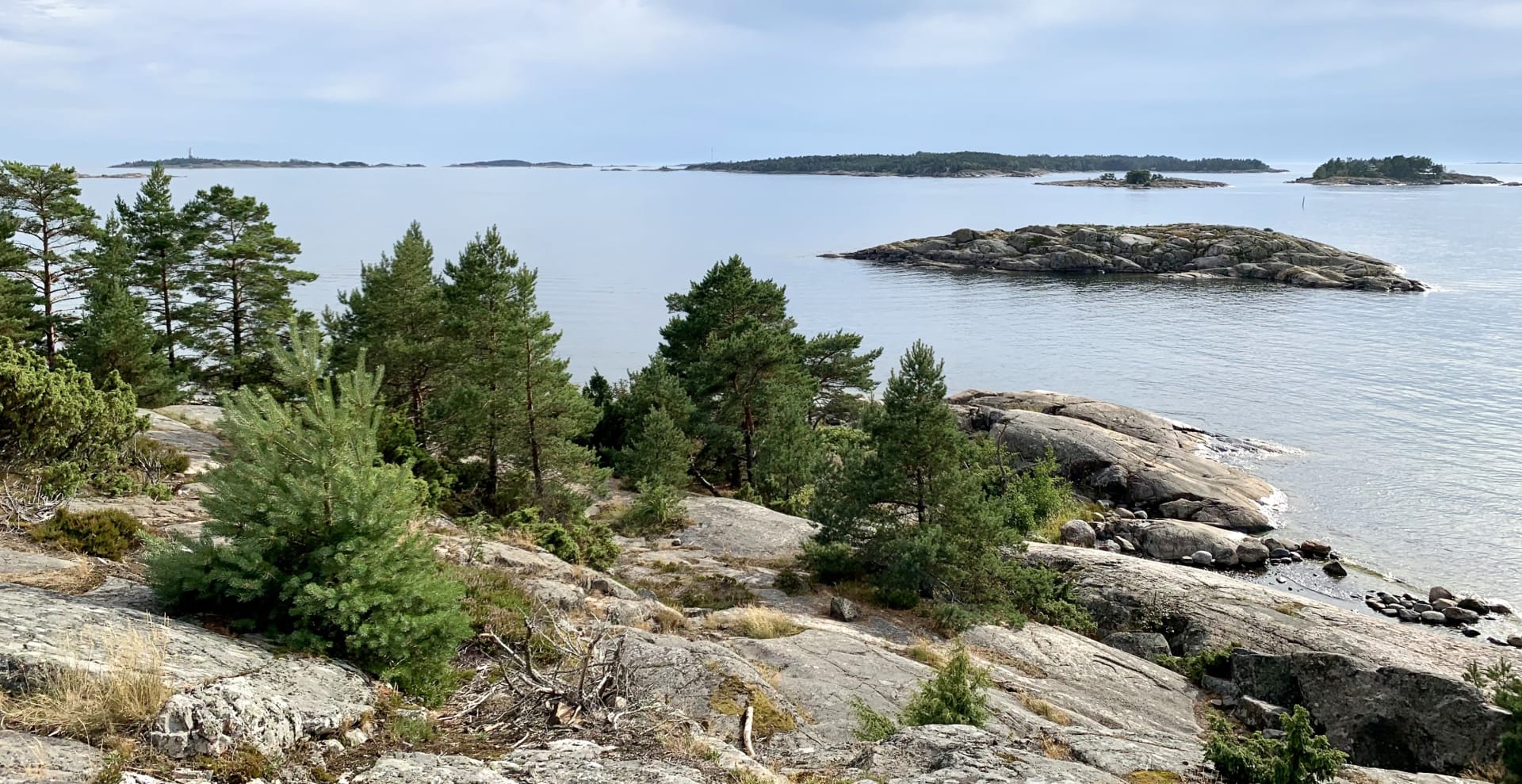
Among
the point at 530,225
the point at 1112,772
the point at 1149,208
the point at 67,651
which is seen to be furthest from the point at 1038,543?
the point at 1149,208

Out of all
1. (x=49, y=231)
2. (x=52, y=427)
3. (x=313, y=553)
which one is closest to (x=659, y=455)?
(x=52, y=427)

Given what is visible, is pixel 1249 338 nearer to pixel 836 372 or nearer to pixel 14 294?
pixel 836 372

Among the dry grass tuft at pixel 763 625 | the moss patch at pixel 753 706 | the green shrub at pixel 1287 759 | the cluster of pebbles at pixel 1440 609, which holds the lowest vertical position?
the cluster of pebbles at pixel 1440 609

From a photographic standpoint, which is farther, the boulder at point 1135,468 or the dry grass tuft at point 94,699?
the boulder at point 1135,468

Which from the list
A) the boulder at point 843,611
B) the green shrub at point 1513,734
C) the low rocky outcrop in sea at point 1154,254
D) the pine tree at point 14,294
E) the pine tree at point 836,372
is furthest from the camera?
the low rocky outcrop in sea at point 1154,254

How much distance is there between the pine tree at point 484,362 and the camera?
2402 centimetres

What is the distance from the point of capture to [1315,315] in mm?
72375

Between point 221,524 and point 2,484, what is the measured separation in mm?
6997

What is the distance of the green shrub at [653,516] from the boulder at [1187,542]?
54.9 ft

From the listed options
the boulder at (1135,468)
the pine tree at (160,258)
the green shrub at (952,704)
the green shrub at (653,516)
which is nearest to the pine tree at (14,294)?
the pine tree at (160,258)

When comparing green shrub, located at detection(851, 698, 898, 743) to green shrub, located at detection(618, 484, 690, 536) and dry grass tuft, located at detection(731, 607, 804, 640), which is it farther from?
green shrub, located at detection(618, 484, 690, 536)

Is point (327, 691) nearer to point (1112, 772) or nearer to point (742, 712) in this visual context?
point (742, 712)

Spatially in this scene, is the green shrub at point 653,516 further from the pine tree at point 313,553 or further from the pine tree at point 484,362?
the pine tree at point 313,553

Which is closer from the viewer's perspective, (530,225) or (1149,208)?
(530,225)
